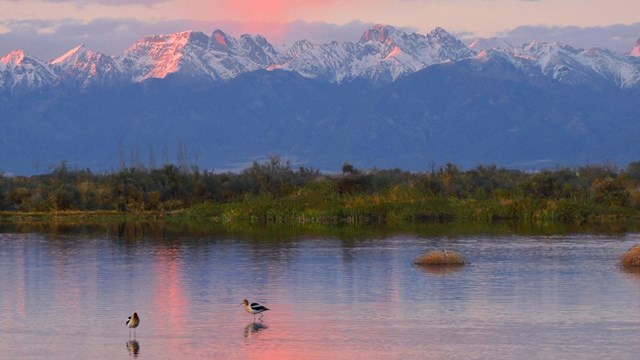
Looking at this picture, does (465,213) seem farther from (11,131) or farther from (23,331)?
(11,131)

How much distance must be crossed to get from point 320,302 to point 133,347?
20.8 feet

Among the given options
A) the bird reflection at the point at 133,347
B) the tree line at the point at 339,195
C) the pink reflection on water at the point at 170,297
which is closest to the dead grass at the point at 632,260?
the pink reflection on water at the point at 170,297

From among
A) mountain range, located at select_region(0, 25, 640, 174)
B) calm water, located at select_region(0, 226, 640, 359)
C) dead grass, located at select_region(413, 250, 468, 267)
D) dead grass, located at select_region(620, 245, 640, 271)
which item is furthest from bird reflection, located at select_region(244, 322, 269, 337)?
mountain range, located at select_region(0, 25, 640, 174)

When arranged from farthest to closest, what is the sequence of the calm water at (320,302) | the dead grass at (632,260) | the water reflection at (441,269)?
the dead grass at (632,260)
the water reflection at (441,269)
the calm water at (320,302)

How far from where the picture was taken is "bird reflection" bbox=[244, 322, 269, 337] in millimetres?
25484

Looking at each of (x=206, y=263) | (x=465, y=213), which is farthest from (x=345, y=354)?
(x=465, y=213)

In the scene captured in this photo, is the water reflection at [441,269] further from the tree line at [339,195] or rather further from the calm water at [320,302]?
the tree line at [339,195]

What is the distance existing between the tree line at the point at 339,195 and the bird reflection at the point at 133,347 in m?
35.4

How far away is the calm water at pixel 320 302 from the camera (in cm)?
2392

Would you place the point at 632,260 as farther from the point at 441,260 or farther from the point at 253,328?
the point at 253,328

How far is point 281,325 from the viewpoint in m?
26.3

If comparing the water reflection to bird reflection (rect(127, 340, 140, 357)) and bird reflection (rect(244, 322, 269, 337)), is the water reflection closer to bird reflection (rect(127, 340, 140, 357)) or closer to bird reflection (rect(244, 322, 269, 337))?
bird reflection (rect(244, 322, 269, 337))

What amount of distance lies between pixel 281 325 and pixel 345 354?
325 cm

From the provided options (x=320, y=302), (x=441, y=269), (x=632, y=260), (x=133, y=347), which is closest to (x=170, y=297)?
(x=320, y=302)
